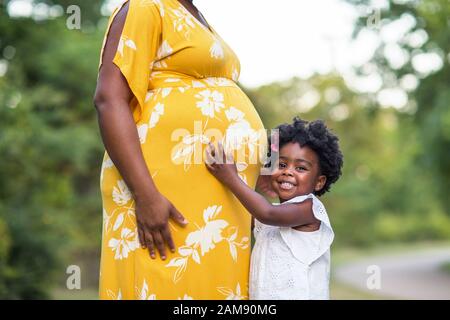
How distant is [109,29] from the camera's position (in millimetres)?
2297

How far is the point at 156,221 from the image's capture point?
2.18 metres

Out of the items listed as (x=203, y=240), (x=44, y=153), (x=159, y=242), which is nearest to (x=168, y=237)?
(x=159, y=242)

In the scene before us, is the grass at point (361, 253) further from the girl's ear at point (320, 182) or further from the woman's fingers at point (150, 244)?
the woman's fingers at point (150, 244)

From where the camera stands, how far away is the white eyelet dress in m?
2.40

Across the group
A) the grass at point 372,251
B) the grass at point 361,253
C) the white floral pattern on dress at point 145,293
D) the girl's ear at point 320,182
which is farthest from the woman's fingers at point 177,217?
the grass at point 372,251

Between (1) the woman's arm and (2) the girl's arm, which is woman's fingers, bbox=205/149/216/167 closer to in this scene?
(2) the girl's arm

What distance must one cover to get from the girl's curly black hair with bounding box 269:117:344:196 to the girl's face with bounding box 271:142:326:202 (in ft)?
0.08

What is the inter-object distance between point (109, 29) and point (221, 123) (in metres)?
0.50

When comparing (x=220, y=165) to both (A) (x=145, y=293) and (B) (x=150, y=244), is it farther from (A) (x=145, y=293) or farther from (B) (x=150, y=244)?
(A) (x=145, y=293)

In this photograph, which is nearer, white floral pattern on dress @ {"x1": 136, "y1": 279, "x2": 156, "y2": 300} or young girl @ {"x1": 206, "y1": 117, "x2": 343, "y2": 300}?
white floral pattern on dress @ {"x1": 136, "y1": 279, "x2": 156, "y2": 300}

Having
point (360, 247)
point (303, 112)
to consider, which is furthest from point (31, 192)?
point (360, 247)

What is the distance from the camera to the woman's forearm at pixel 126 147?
Result: 2150 mm

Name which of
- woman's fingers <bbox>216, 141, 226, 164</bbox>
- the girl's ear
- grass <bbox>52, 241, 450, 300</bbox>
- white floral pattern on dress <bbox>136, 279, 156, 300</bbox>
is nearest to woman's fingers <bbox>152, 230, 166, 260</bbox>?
white floral pattern on dress <bbox>136, 279, 156, 300</bbox>
